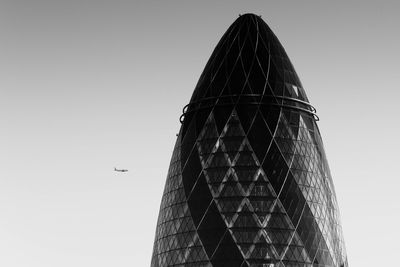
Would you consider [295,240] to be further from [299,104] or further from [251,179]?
[299,104]

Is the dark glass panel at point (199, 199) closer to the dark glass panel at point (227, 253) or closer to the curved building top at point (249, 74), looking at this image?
the dark glass panel at point (227, 253)

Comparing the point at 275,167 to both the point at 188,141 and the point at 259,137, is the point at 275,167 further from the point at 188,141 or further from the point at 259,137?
the point at 188,141

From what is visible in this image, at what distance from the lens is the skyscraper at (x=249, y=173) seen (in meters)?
76.5

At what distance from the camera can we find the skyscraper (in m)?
76.5

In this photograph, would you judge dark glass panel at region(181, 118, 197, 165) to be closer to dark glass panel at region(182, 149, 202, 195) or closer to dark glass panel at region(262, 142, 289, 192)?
dark glass panel at region(182, 149, 202, 195)

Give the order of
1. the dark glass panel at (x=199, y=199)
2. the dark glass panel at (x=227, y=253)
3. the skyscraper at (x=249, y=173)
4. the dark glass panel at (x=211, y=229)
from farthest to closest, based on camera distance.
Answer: the dark glass panel at (x=199, y=199), the skyscraper at (x=249, y=173), the dark glass panel at (x=211, y=229), the dark glass panel at (x=227, y=253)

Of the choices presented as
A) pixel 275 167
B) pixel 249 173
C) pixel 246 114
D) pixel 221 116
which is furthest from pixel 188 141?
pixel 275 167

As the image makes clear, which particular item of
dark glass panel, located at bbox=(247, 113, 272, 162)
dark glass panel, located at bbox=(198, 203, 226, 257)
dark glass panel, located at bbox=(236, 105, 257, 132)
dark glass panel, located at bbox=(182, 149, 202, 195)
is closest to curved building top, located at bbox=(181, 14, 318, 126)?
dark glass panel, located at bbox=(236, 105, 257, 132)

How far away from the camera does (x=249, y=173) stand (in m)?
78.7

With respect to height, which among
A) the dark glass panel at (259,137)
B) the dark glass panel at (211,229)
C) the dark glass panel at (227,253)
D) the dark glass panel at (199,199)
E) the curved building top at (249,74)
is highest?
the curved building top at (249,74)

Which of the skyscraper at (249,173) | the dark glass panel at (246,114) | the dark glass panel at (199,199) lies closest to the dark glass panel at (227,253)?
the skyscraper at (249,173)

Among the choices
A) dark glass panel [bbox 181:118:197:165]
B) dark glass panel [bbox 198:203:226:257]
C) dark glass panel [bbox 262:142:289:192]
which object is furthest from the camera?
dark glass panel [bbox 181:118:197:165]

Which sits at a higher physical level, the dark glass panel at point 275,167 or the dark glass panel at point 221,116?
the dark glass panel at point 221,116

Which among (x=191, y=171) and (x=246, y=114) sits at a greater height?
(x=246, y=114)
